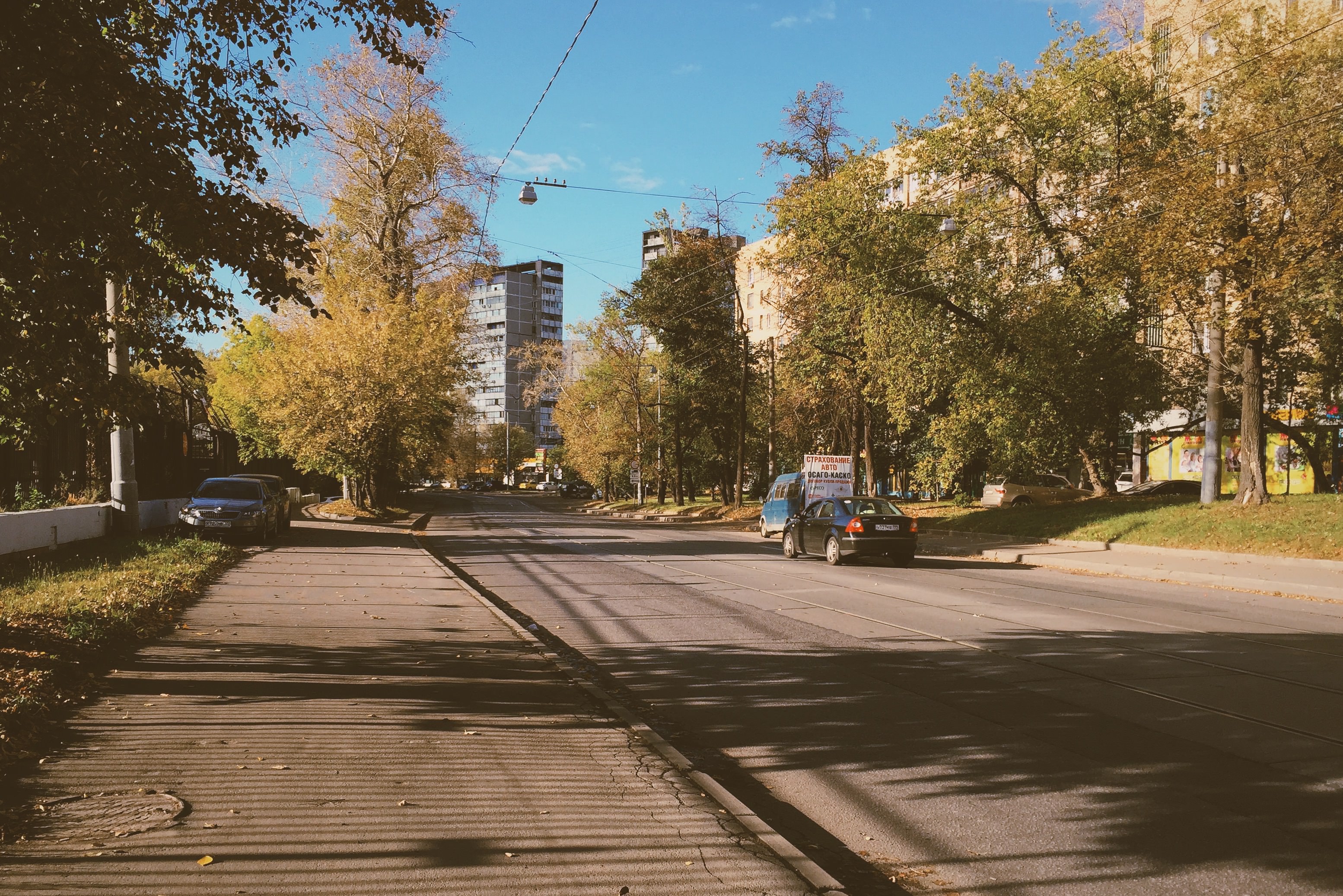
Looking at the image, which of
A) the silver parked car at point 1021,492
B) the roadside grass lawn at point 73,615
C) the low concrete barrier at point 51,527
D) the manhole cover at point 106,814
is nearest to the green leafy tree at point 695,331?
the silver parked car at point 1021,492

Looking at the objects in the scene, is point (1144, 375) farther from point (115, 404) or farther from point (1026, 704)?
point (115, 404)

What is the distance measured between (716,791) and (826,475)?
2405 cm

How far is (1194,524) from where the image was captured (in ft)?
68.6

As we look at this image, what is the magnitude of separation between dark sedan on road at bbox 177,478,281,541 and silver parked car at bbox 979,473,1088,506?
25.2m

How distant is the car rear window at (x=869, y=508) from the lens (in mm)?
19562

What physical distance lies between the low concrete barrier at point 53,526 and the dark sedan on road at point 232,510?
1228 mm

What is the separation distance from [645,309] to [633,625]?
127ft

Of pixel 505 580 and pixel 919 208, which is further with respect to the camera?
pixel 919 208

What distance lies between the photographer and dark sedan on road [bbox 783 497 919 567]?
19312 mm

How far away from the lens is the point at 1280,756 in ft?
18.9

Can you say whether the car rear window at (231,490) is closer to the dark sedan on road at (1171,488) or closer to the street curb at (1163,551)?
the street curb at (1163,551)

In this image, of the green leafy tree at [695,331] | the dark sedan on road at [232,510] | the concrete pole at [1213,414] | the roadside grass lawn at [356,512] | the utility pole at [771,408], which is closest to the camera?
the concrete pole at [1213,414]

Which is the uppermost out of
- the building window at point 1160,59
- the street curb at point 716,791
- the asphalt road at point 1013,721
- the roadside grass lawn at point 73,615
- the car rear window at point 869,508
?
the building window at point 1160,59

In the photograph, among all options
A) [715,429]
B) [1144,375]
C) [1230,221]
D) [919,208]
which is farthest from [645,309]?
[1230,221]
